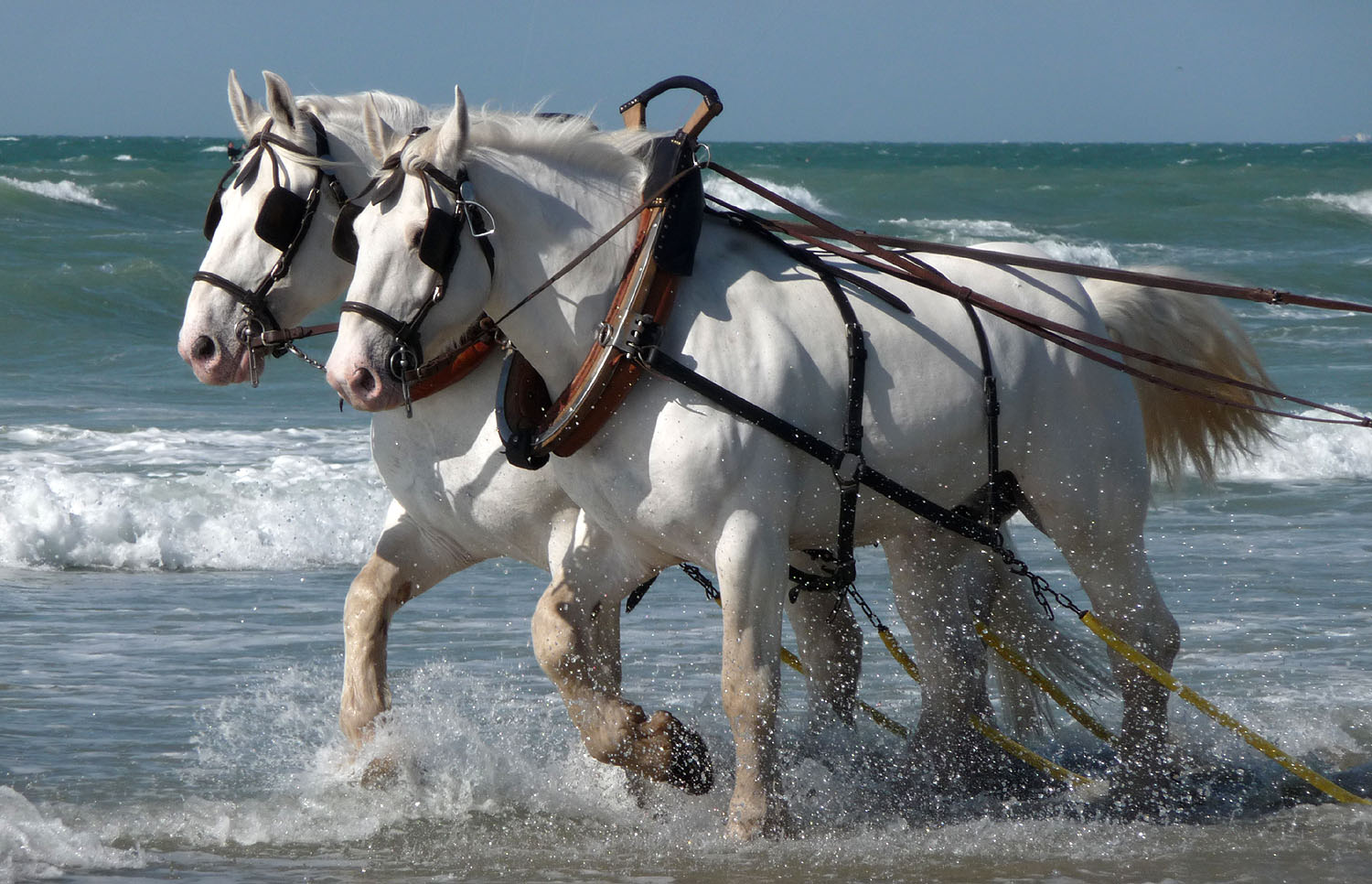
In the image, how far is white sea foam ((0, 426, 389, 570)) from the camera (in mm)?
7727

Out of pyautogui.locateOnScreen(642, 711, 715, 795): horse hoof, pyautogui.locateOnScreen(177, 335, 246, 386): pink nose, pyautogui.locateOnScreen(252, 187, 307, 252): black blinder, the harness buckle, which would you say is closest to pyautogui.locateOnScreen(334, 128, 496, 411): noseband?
pyautogui.locateOnScreen(252, 187, 307, 252): black blinder

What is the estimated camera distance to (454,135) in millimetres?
3229

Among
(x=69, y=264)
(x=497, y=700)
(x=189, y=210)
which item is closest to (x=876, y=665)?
(x=497, y=700)

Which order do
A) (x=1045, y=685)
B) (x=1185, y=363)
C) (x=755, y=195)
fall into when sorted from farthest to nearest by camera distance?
(x=755, y=195), (x=1185, y=363), (x=1045, y=685)

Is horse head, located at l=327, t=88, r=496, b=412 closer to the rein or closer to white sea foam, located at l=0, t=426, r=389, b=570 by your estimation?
the rein

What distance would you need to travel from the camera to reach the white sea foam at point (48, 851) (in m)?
3.61

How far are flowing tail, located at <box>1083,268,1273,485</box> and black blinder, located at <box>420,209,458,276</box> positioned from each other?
2083 mm

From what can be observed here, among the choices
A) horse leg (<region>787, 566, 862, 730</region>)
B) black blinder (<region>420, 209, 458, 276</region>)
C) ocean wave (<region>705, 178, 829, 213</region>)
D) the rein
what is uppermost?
black blinder (<region>420, 209, 458, 276</region>)

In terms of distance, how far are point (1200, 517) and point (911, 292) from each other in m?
5.18

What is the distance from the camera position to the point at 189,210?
27.2 meters

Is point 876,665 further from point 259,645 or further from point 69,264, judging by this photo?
point 69,264

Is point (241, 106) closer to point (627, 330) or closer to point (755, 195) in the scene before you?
point (627, 330)

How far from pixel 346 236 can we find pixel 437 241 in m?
0.42

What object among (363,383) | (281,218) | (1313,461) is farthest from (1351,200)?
(363,383)
